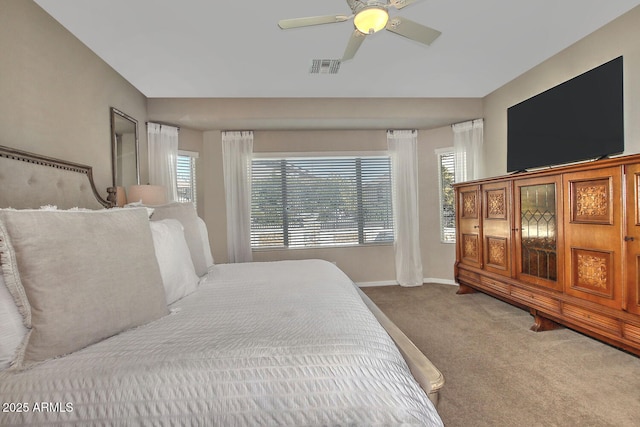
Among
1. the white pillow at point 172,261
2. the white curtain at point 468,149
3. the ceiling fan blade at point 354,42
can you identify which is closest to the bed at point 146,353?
the white pillow at point 172,261

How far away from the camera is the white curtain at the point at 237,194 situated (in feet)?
13.9

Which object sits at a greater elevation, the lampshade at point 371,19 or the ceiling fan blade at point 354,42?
the ceiling fan blade at point 354,42

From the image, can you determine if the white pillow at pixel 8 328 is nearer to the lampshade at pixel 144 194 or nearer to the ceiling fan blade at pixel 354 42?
the lampshade at pixel 144 194

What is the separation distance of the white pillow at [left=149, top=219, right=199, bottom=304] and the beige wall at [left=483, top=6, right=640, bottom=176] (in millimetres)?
3363

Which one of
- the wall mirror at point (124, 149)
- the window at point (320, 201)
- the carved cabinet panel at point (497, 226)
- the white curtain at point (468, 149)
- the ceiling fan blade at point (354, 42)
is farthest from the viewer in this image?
the window at point (320, 201)

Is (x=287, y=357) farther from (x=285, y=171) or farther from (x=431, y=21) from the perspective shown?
(x=285, y=171)

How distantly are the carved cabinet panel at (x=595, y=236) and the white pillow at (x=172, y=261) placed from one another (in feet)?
9.22

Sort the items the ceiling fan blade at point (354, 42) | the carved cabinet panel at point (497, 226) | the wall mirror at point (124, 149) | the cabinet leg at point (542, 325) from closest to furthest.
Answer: the ceiling fan blade at point (354, 42), the cabinet leg at point (542, 325), the wall mirror at point (124, 149), the carved cabinet panel at point (497, 226)

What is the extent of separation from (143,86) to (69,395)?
11.2 ft

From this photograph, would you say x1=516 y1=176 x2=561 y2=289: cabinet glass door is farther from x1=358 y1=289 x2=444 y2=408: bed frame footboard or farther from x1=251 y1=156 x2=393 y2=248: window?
x1=358 y1=289 x2=444 y2=408: bed frame footboard

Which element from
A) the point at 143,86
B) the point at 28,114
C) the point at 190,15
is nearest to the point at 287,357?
the point at 28,114

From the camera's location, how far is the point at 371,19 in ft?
5.71

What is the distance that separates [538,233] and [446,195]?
5.94ft

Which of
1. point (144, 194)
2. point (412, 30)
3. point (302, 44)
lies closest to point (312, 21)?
point (412, 30)
